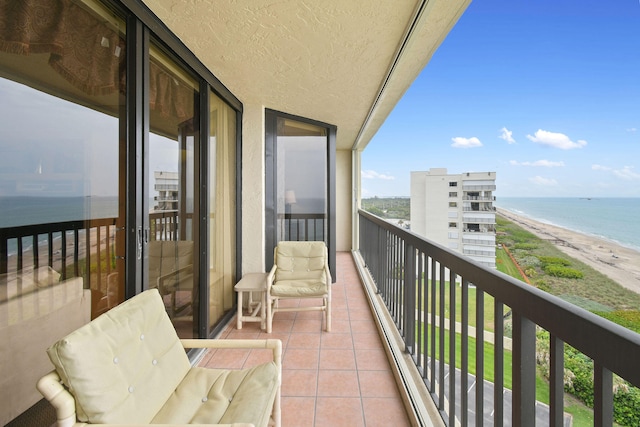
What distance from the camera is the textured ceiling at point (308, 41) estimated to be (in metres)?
1.70

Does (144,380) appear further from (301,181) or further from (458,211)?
(301,181)

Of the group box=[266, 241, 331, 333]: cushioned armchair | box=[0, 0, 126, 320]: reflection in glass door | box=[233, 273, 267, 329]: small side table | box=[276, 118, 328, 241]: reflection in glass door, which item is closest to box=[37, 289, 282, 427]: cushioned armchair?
box=[0, 0, 126, 320]: reflection in glass door

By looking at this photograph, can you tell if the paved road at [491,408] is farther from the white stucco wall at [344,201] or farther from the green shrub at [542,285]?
the white stucco wall at [344,201]

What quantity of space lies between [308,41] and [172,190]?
1444 mm

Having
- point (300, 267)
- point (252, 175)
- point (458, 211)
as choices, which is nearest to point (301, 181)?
point (252, 175)

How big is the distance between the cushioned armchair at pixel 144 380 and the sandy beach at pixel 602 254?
1.11m

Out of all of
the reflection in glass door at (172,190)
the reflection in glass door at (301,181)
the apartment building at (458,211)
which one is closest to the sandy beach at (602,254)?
the apartment building at (458,211)

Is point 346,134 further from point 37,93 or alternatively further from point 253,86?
point 37,93

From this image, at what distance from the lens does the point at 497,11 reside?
4.03 ft

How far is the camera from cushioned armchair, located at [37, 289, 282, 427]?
0.95 m

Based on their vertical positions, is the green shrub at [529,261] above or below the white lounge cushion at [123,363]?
above

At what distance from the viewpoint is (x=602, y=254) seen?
0.57 m

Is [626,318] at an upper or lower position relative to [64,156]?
lower

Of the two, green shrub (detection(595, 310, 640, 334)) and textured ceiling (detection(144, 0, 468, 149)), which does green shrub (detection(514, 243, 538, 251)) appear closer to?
green shrub (detection(595, 310, 640, 334))
